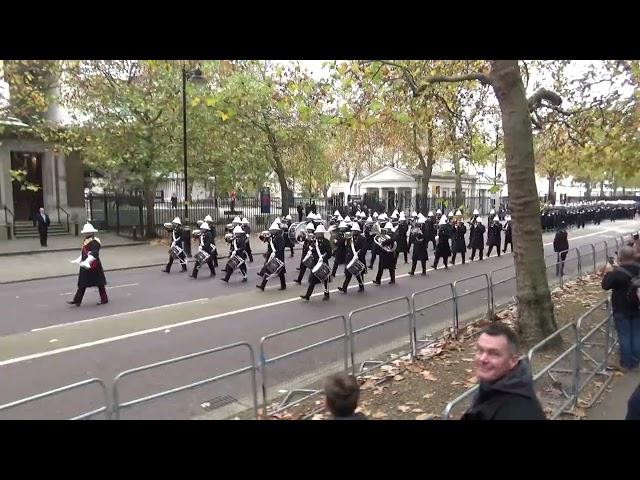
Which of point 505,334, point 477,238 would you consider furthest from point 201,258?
point 505,334

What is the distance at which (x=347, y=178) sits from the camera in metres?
66.1

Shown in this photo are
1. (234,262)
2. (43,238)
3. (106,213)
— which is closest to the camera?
(234,262)

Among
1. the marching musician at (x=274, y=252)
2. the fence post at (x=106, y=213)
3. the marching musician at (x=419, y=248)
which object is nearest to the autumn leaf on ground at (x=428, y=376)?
the marching musician at (x=274, y=252)

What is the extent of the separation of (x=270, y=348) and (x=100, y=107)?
18356 millimetres

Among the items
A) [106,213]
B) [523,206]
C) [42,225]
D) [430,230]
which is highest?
[106,213]

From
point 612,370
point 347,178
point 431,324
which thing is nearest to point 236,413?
point 431,324

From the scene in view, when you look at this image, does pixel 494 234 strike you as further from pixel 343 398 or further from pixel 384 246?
pixel 343 398

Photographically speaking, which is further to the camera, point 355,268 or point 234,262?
point 234,262

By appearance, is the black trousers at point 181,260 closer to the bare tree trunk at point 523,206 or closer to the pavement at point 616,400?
the bare tree trunk at point 523,206

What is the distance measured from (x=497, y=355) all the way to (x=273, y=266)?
9.42 m

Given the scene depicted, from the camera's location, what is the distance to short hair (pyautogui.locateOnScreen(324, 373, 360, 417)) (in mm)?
2650

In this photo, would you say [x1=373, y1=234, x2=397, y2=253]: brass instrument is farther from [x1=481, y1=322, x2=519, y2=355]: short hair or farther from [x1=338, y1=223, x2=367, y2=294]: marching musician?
[x1=481, y1=322, x2=519, y2=355]: short hair

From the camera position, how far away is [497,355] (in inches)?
102

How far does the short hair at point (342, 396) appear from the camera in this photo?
8.70 feet
